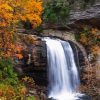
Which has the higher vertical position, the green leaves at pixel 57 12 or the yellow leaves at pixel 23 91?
the green leaves at pixel 57 12

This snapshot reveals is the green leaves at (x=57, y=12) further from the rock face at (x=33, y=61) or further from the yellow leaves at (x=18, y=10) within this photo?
the rock face at (x=33, y=61)

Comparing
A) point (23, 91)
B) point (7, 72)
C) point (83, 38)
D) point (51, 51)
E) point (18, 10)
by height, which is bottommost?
point (23, 91)

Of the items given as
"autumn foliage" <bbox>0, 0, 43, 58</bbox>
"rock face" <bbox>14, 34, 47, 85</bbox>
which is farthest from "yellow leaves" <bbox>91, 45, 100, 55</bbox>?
"autumn foliage" <bbox>0, 0, 43, 58</bbox>

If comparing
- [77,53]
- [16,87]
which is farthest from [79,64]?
[16,87]

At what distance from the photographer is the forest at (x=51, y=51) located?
23844 mm

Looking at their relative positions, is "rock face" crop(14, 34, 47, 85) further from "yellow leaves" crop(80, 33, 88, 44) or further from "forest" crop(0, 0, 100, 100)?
"yellow leaves" crop(80, 33, 88, 44)

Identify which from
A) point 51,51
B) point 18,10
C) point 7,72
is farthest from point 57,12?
point 7,72

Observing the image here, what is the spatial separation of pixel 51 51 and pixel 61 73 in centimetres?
183

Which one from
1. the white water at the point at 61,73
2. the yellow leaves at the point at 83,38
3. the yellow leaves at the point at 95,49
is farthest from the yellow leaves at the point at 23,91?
the yellow leaves at the point at 83,38

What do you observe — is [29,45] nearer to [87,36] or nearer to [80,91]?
[80,91]

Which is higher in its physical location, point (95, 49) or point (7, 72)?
point (95, 49)

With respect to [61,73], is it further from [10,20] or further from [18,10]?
[10,20]

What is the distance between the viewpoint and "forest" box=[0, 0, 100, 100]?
78.2ft

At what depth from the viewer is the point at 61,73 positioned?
92.1 feet
